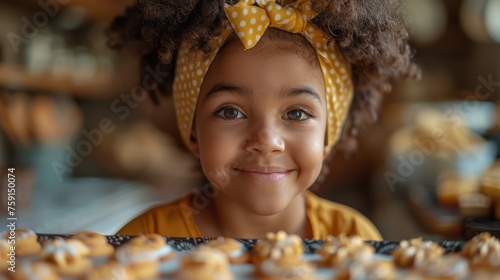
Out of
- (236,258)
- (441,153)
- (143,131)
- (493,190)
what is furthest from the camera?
(143,131)

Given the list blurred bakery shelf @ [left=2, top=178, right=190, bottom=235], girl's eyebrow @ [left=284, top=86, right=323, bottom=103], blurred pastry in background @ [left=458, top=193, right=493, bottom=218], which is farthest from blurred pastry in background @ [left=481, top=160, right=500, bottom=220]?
blurred bakery shelf @ [left=2, top=178, right=190, bottom=235]

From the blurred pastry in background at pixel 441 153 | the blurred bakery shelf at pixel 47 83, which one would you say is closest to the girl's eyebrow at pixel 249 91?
the blurred pastry in background at pixel 441 153

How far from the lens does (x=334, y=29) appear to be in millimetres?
904

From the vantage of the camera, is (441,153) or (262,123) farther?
(441,153)

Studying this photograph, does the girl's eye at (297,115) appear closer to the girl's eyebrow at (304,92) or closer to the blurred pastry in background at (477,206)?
the girl's eyebrow at (304,92)

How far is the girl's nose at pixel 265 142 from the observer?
84 centimetres


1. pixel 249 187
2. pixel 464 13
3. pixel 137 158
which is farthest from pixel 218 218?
pixel 464 13

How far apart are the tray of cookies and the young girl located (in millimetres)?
245

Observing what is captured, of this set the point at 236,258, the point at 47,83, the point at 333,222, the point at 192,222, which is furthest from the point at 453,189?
the point at 47,83

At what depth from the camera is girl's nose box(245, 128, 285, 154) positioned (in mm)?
837

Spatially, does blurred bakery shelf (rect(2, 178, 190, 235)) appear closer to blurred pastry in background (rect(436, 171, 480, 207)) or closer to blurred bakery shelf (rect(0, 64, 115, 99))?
blurred bakery shelf (rect(0, 64, 115, 99))

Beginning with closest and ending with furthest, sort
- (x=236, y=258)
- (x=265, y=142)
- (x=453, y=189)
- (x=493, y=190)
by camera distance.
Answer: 1. (x=236, y=258)
2. (x=265, y=142)
3. (x=493, y=190)
4. (x=453, y=189)

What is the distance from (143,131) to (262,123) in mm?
1961

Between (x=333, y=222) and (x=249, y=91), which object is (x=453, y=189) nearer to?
(x=333, y=222)
